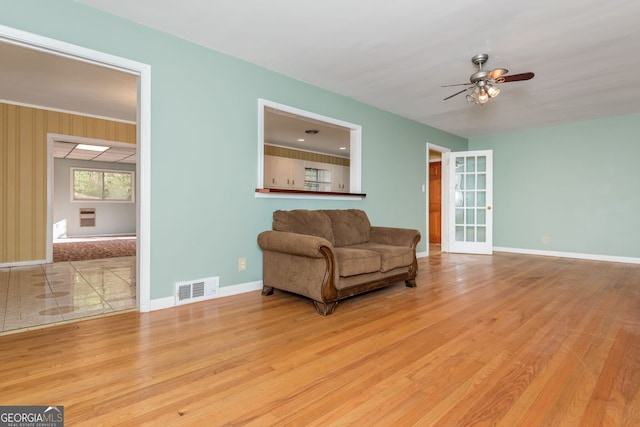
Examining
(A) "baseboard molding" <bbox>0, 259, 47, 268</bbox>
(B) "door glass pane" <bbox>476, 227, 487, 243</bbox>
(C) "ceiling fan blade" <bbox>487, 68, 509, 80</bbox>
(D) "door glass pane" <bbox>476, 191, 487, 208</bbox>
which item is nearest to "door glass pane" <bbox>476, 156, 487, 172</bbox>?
(D) "door glass pane" <bbox>476, 191, 487, 208</bbox>

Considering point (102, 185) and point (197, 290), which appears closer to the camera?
point (197, 290)

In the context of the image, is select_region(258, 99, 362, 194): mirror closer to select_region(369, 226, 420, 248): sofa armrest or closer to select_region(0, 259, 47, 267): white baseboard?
select_region(369, 226, 420, 248): sofa armrest

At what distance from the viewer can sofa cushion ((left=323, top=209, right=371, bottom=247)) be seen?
12.3 ft

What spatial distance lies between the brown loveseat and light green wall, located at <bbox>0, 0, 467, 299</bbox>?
0.36m

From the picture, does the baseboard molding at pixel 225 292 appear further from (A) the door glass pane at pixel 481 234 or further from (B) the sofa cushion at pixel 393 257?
(A) the door glass pane at pixel 481 234

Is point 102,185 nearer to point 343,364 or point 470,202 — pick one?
point 470,202

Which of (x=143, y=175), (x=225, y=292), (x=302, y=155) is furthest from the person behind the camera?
(x=302, y=155)

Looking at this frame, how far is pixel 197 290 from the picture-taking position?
10.1 feet

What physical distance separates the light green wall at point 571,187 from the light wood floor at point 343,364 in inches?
124

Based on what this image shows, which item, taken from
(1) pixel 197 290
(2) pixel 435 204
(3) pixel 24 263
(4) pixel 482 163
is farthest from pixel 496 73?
(3) pixel 24 263

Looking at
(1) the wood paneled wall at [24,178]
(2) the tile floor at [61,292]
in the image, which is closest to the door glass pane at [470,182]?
(2) the tile floor at [61,292]

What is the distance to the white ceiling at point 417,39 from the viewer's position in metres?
2.52

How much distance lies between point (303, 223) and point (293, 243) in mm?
574

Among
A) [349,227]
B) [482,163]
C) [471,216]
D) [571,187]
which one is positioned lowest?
[349,227]
